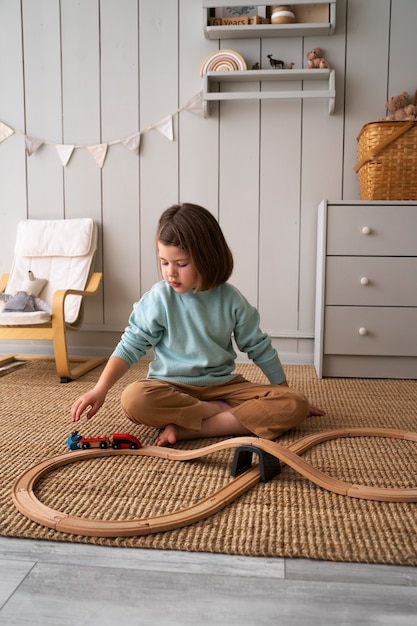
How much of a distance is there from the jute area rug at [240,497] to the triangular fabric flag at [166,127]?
1.41 metres

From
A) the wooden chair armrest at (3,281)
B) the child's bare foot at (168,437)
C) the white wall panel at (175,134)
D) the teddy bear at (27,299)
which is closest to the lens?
the child's bare foot at (168,437)

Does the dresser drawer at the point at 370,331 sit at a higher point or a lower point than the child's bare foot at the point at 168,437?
higher

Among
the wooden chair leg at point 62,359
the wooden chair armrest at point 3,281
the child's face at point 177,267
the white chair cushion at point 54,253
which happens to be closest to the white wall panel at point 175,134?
the white chair cushion at point 54,253

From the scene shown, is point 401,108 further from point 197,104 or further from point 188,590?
point 188,590

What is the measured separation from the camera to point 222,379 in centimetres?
148

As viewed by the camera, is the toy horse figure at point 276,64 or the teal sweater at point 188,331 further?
the toy horse figure at point 276,64

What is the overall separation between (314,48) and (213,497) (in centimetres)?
216

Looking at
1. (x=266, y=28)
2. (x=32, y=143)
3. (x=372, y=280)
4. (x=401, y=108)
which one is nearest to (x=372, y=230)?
(x=372, y=280)

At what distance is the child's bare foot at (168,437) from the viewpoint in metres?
1.31

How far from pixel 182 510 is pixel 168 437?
1.29 ft

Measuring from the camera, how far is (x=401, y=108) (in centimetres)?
231

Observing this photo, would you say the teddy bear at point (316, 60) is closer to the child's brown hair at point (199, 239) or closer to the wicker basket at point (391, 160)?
the wicker basket at point (391, 160)

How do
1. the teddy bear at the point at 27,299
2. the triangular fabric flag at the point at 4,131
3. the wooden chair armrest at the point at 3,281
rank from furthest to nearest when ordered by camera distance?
the triangular fabric flag at the point at 4,131 → the wooden chair armrest at the point at 3,281 → the teddy bear at the point at 27,299

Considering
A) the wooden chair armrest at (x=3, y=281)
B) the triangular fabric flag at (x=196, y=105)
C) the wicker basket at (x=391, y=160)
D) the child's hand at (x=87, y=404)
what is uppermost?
the triangular fabric flag at (x=196, y=105)
